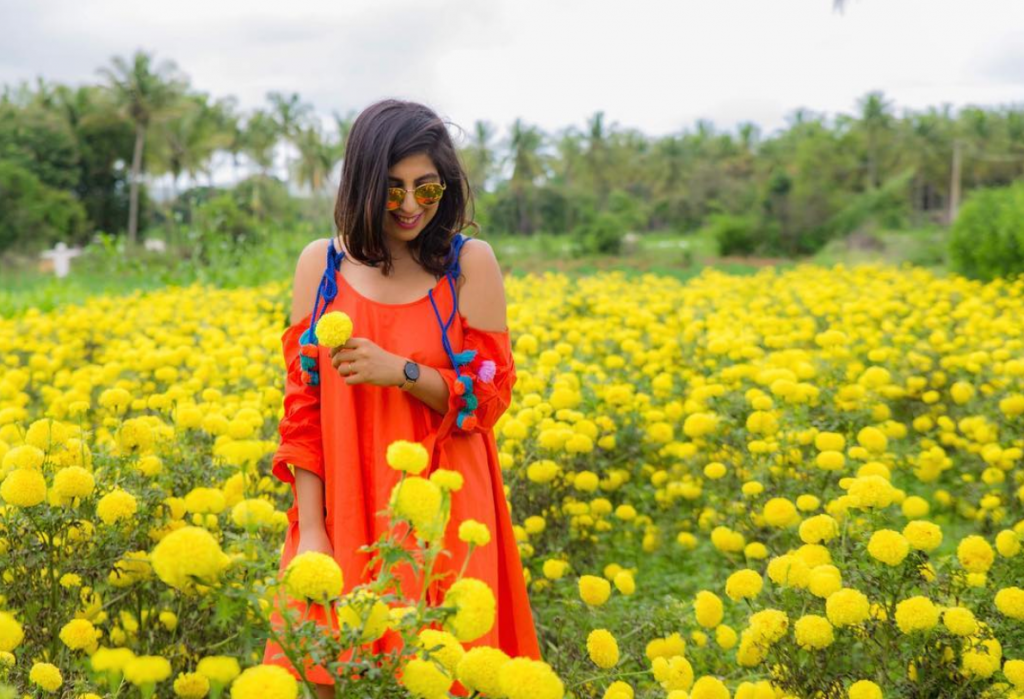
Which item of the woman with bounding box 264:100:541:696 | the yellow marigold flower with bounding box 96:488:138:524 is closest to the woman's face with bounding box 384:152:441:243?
the woman with bounding box 264:100:541:696

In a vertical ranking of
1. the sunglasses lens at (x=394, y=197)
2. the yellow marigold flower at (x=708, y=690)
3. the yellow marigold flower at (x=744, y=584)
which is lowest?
the yellow marigold flower at (x=708, y=690)

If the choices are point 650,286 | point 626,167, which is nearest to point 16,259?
point 650,286

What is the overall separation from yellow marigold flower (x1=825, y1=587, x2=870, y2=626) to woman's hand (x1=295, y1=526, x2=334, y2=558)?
3.15 feet

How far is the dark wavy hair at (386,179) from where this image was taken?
1.95 m

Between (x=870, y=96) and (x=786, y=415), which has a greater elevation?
(x=870, y=96)

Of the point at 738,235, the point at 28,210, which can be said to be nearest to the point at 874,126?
the point at 738,235

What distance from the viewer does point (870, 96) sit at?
52.6 metres

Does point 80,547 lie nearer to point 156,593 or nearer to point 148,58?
point 156,593

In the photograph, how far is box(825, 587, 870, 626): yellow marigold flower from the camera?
71.4 inches

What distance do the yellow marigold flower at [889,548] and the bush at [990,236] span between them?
11526mm

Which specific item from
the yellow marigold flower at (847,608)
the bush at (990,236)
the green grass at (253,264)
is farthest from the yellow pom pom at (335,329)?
the bush at (990,236)

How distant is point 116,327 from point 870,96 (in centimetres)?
5258

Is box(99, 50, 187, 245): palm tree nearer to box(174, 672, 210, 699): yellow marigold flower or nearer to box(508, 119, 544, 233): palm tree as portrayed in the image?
box(508, 119, 544, 233): palm tree

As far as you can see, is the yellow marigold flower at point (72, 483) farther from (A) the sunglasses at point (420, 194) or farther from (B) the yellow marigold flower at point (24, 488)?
(A) the sunglasses at point (420, 194)
